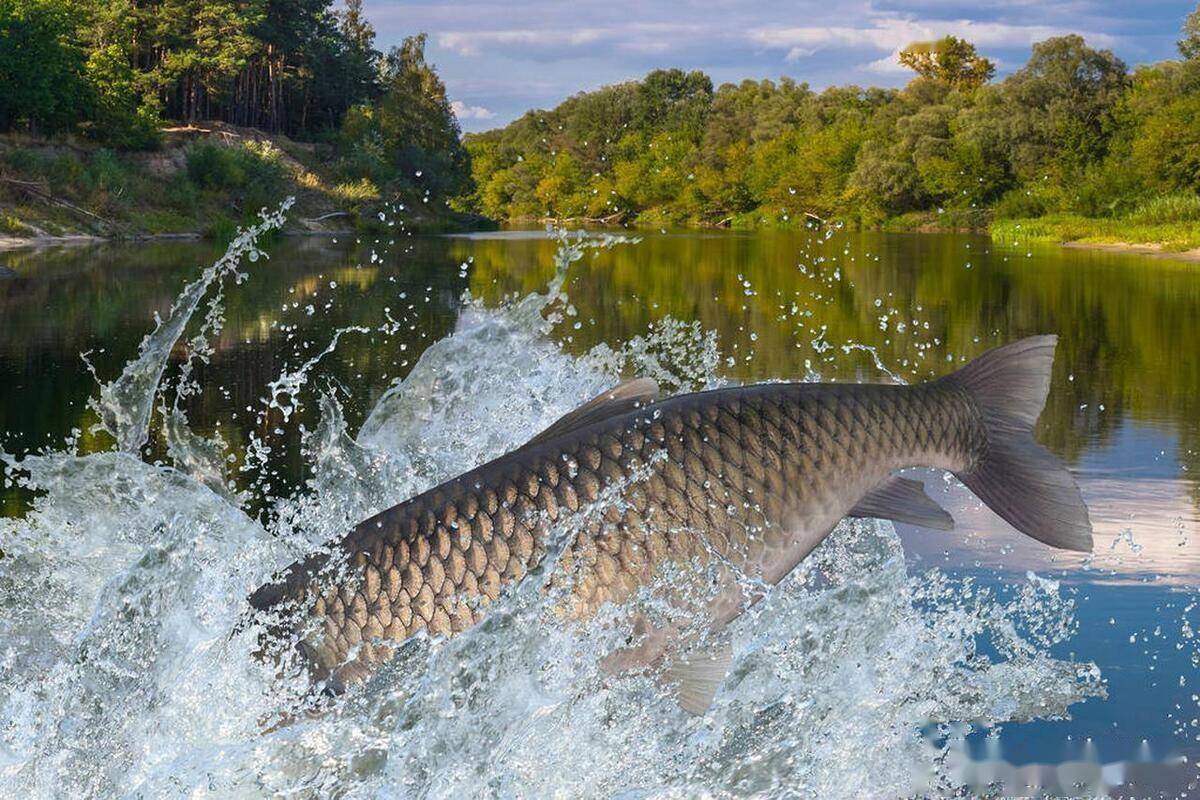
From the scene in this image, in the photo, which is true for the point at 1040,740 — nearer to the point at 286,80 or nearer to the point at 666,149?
the point at 286,80

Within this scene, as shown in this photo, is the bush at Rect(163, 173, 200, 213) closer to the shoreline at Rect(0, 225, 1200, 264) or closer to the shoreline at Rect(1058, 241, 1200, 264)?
the shoreline at Rect(0, 225, 1200, 264)

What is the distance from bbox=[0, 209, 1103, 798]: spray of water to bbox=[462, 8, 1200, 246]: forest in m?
40.0

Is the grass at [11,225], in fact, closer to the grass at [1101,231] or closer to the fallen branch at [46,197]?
the fallen branch at [46,197]

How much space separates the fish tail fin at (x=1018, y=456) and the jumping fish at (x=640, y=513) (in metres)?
0.07

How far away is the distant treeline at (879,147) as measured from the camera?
58.8 metres

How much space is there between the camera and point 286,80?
70.1 m

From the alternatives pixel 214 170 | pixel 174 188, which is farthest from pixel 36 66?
pixel 214 170

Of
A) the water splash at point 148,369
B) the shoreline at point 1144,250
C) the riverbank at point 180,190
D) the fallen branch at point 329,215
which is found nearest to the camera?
the water splash at point 148,369

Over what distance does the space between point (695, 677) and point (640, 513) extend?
1.56ft

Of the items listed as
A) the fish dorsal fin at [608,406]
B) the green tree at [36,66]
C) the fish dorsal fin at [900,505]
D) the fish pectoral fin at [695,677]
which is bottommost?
the fish pectoral fin at [695,677]

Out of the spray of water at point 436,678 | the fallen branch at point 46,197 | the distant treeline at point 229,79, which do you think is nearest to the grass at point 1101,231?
the distant treeline at point 229,79

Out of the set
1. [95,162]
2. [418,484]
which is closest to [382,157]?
[95,162]

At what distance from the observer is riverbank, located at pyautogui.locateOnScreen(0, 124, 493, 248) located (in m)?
38.4

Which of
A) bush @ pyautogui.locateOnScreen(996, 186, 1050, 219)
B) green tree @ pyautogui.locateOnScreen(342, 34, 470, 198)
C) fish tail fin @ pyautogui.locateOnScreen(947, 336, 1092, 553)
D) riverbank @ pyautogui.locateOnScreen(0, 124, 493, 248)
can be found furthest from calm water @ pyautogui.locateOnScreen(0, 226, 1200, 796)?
green tree @ pyautogui.locateOnScreen(342, 34, 470, 198)
